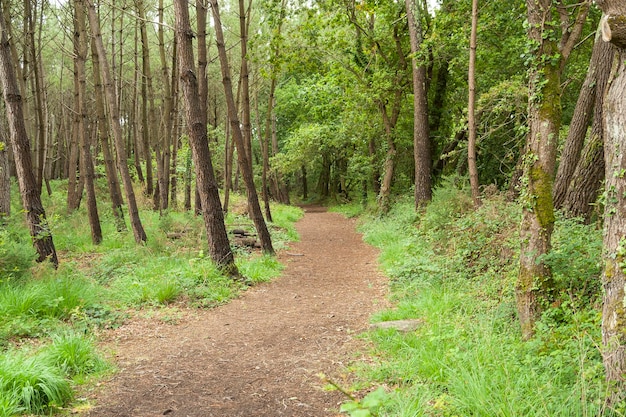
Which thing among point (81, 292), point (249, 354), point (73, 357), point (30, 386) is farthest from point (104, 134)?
point (30, 386)

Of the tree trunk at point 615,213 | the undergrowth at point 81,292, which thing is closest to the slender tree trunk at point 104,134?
the undergrowth at point 81,292

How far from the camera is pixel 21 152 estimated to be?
7.83 meters

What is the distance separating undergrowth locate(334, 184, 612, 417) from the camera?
3.13 meters

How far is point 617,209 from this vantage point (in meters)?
3.03

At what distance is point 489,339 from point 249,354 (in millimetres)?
2610

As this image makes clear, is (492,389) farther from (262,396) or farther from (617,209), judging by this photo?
(262,396)

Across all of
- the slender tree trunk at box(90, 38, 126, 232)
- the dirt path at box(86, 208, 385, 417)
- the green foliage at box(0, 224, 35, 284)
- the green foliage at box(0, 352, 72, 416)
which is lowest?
the dirt path at box(86, 208, 385, 417)

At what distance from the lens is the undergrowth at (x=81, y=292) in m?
3.69

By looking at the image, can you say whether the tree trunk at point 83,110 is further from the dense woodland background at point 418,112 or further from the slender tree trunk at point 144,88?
the slender tree trunk at point 144,88

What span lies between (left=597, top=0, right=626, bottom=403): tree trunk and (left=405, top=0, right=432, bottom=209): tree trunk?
391 inches

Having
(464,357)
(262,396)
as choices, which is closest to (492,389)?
(464,357)

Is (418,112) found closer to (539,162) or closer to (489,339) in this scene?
(539,162)

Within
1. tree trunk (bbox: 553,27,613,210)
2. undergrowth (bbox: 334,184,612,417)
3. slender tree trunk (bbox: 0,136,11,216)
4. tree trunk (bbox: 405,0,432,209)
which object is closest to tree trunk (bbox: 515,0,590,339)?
undergrowth (bbox: 334,184,612,417)

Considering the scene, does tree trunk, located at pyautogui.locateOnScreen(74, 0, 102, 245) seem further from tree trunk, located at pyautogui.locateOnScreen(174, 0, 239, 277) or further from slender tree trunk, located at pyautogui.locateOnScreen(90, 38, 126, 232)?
tree trunk, located at pyautogui.locateOnScreen(174, 0, 239, 277)
